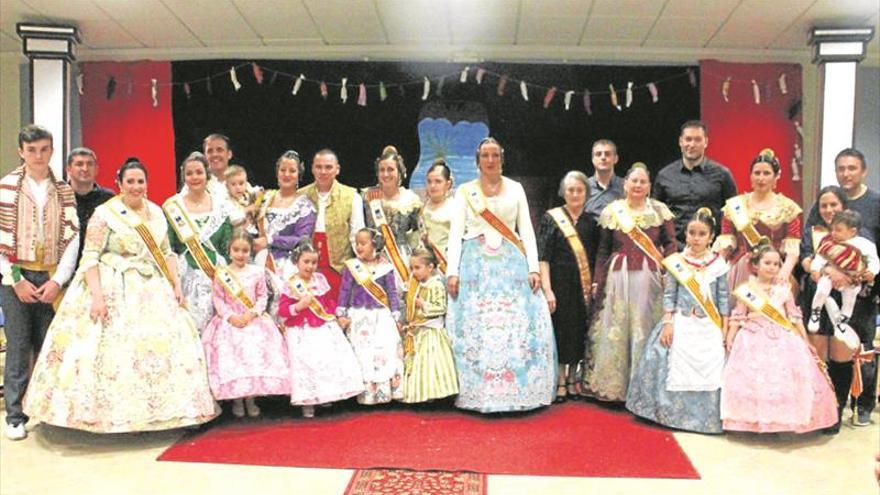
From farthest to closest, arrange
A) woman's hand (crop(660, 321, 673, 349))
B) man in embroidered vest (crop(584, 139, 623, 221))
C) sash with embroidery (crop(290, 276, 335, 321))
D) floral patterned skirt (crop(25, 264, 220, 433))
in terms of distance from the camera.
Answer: man in embroidered vest (crop(584, 139, 623, 221))
sash with embroidery (crop(290, 276, 335, 321))
woman's hand (crop(660, 321, 673, 349))
floral patterned skirt (crop(25, 264, 220, 433))

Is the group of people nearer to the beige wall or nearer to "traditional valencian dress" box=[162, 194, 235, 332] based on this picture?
"traditional valencian dress" box=[162, 194, 235, 332]

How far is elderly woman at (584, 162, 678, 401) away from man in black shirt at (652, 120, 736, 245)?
24 centimetres

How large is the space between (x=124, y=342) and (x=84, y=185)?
3.24 feet

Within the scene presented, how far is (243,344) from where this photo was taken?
3.39 meters

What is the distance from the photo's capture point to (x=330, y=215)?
12.5 ft

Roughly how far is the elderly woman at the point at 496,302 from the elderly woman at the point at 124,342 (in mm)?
1221

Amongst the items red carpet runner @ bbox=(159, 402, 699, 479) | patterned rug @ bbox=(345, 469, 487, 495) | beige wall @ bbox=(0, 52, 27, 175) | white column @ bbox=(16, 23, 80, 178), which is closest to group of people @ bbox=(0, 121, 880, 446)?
red carpet runner @ bbox=(159, 402, 699, 479)

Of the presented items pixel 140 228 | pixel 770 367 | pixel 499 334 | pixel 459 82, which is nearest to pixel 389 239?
pixel 499 334

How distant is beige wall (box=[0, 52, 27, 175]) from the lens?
6652 millimetres

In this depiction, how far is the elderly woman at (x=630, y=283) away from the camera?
12.1 feet

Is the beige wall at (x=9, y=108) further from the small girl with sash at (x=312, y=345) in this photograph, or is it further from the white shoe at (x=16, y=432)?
the small girl with sash at (x=312, y=345)

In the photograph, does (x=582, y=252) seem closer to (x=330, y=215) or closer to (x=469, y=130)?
(x=330, y=215)

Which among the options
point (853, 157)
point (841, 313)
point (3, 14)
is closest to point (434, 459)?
point (841, 313)

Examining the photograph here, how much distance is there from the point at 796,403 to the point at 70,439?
3206 mm
